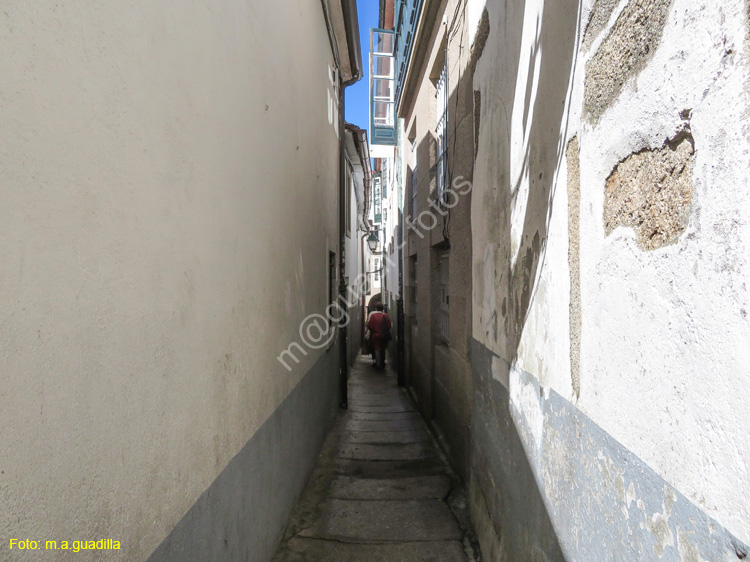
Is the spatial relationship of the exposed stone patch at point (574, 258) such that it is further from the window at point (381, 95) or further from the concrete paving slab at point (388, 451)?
the window at point (381, 95)

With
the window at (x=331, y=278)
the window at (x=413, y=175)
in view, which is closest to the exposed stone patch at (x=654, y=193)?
the window at (x=331, y=278)

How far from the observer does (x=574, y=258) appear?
162cm

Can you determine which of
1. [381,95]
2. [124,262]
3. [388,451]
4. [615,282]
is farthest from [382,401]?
[381,95]

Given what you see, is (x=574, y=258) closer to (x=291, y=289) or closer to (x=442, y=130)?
(x=291, y=289)

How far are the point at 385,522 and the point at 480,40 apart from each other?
4.02 meters

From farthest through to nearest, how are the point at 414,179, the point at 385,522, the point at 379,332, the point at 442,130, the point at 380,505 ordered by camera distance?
the point at 379,332 < the point at 414,179 < the point at 442,130 < the point at 380,505 < the point at 385,522

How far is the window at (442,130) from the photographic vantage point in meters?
5.22

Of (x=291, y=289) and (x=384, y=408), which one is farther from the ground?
(x=291, y=289)

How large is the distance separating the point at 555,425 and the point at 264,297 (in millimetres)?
1879

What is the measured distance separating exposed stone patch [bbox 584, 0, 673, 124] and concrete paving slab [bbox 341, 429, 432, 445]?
15.9 feet

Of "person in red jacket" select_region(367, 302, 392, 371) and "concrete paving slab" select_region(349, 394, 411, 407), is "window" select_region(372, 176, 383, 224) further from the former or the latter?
"concrete paving slab" select_region(349, 394, 411, 407)

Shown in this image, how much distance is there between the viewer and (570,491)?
5.37 ft

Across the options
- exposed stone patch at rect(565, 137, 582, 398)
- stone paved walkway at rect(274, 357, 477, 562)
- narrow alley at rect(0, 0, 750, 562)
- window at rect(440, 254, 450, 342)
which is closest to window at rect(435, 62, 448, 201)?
window at rect(440, 254, 450, 342)

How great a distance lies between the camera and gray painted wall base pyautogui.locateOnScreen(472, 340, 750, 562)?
1021 millimetres
